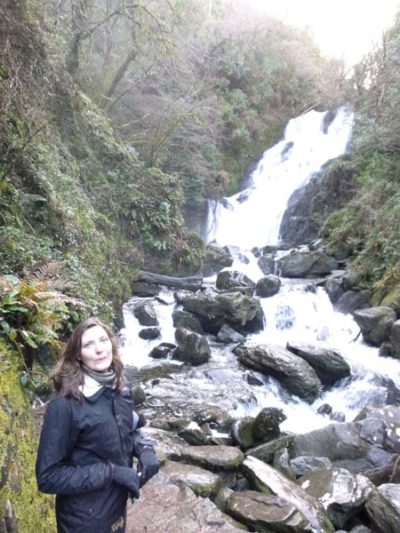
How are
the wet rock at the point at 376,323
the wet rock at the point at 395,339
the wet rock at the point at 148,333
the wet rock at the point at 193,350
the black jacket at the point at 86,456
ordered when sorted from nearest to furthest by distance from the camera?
the black jacket at the point at 86,456
the wet rock at the point at 395,339
the wet rock at the point at 193,350
the wet rock at the point at 376,323
the wet rock at the point at 148,333

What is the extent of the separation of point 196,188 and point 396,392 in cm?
1321

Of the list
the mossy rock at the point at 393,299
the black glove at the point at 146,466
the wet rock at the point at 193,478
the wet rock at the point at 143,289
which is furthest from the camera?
the wet rock at the point at 143,289

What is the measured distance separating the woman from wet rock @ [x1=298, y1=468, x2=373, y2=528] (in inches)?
125

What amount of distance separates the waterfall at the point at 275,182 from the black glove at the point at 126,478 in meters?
17.6

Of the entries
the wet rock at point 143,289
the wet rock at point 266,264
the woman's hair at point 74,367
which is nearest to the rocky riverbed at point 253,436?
the wet rock at point 143,289

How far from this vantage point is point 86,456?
74.9 inches

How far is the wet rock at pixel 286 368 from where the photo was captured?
7.95 meters

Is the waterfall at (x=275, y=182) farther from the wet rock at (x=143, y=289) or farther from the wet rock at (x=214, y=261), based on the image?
the wet rock at (x=143, y=289)

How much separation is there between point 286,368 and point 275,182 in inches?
595

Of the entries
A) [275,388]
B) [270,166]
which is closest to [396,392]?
[275,388]

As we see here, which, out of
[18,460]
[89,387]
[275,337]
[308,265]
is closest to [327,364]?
[275,337]

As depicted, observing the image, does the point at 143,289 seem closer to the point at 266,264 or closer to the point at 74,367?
the point at 266,264

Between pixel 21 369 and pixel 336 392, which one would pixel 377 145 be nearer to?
pixel 336 392

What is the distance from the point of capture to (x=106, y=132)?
46.0ft
